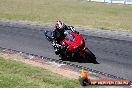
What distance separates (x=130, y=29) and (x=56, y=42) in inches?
468

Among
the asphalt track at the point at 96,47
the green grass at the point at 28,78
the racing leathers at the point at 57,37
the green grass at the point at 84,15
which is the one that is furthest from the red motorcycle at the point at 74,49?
the green grass at the point at 84,15

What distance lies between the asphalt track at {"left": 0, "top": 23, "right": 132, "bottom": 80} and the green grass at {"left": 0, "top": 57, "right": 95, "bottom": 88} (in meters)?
2.62

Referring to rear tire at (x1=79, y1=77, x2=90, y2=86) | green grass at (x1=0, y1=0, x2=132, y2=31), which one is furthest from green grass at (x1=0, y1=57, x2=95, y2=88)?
green grass at (x1=0, y1=0, x2=132, y2=31)

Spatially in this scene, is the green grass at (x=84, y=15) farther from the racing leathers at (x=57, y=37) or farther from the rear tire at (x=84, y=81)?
the rear tire at (x=84, y=81)

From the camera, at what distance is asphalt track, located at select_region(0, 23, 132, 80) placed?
1605 cm

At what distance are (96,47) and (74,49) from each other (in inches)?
143

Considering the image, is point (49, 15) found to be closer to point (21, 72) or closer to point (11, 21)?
point (11, 21)

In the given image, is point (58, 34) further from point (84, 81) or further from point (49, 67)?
point (84, 81)

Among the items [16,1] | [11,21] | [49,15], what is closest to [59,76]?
[11,21]

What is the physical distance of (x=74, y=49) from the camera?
1681 cm

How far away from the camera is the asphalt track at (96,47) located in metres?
16.0

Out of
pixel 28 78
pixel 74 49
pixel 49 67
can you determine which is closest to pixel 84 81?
pixel 28 78

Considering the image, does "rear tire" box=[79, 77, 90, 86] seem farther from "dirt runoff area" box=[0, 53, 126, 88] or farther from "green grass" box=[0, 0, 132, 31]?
"green grass" box=[0, 0, 132, 31]

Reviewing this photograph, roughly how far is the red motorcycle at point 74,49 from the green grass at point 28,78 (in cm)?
230
